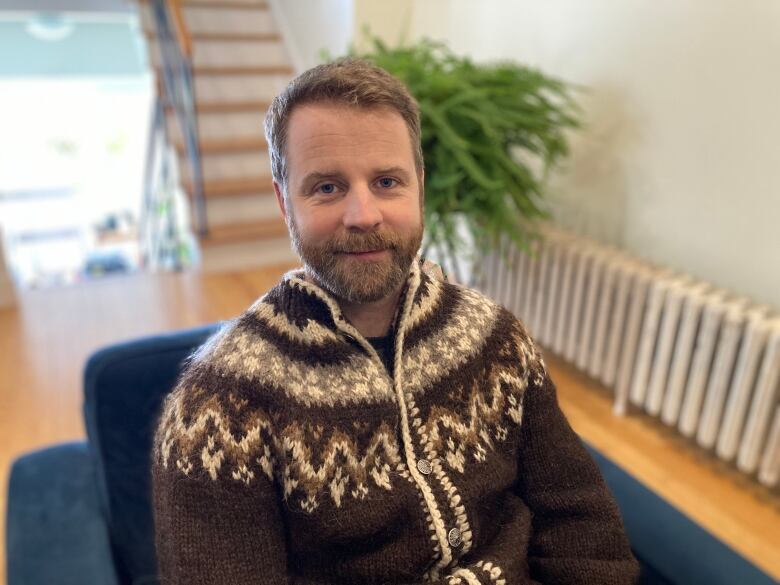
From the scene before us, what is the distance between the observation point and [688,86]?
2.01 metres

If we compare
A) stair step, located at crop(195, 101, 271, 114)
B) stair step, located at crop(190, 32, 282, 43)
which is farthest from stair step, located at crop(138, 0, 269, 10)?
stair step, located at crop(195, 101, 271, 114)

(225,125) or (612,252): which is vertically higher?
(225,125)

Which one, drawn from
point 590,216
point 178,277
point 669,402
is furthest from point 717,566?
point 178,277

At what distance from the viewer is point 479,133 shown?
2.14m

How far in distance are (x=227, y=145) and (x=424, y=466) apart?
364 cm

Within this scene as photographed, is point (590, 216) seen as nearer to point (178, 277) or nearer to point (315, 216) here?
point (315, 216)

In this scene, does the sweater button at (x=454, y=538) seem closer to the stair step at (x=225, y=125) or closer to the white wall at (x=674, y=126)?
the white wall at (x=674, y=126)

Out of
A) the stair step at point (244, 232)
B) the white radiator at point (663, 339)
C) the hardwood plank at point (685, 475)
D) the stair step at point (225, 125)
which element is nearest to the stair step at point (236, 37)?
the stair step at point (225, 125)

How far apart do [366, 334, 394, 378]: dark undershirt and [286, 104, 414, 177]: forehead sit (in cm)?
26

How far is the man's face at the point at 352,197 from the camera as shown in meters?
0.77

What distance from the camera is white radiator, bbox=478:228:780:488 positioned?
6.09 ft

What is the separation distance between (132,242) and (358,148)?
8.42 m

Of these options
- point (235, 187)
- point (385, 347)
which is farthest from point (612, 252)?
point (235, 187)

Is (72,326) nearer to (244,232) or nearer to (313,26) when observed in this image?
(244,232)
